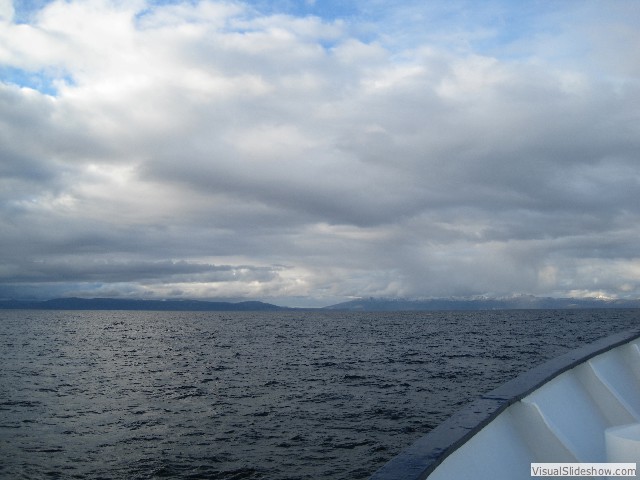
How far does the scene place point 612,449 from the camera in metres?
4.58

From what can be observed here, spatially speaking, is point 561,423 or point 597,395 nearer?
point 561,423

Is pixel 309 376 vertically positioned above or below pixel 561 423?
below

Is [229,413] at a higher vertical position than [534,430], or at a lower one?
lower

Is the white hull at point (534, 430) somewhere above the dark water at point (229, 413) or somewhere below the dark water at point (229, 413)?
above

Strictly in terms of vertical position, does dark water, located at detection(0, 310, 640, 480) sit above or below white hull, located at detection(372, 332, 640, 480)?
below

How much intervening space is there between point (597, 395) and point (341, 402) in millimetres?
18327

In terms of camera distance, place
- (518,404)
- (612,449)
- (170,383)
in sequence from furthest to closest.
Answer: (170,383) < (518,404) < (612,449)

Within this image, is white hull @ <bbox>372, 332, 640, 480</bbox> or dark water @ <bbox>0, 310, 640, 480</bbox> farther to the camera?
dark water @ <bbox>0, 310, 640, 480</bbox>

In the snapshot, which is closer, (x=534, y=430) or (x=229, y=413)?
(x=534, y=430)

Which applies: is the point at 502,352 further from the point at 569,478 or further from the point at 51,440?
the point at 569,478

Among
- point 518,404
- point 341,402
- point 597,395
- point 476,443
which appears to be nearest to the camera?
point 476,443

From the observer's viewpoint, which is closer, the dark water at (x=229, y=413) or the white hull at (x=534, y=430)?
the white hull at (x=534, y=430)

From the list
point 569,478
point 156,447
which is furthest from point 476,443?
point 156,447

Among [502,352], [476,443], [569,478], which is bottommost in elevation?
[502,352]
